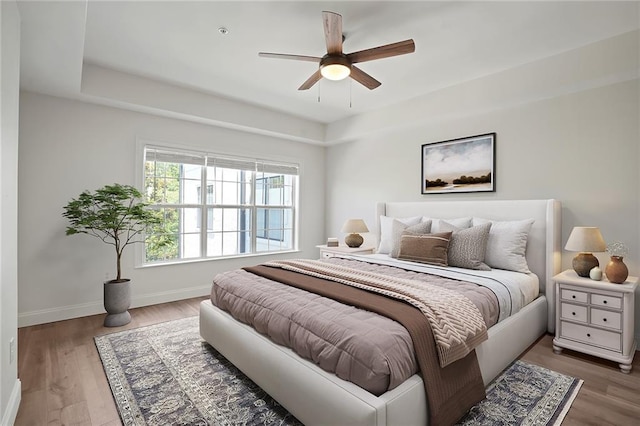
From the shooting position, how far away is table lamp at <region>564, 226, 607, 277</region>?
8.70 ft

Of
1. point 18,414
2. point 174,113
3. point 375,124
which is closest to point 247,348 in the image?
point 18,414

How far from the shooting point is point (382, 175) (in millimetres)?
4957

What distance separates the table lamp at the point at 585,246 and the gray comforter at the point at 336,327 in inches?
39.8

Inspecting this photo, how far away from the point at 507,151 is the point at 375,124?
6.03ft

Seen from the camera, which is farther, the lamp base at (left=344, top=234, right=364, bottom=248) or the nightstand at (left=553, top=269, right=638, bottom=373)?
the lamp base at (left=344, top=234, right=364, bottom=248)

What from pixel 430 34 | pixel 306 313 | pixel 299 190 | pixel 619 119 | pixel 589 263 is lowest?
pixel 306 313

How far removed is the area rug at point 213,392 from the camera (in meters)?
1.87

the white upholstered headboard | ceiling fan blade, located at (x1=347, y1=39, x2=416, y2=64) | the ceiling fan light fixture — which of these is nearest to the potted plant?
A: the ceiling fan light fixture

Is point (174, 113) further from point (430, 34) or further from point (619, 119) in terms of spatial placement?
point (619, 119)

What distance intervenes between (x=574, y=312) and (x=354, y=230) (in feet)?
8.49

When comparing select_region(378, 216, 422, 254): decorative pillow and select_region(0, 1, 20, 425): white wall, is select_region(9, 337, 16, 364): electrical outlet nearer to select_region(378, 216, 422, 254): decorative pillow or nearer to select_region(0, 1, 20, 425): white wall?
select_region(0, 1, 20, 425): white wall

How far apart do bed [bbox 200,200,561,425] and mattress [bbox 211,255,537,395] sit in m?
0.06

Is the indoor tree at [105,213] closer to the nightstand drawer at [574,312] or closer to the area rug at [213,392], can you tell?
the area rug at [213,392]

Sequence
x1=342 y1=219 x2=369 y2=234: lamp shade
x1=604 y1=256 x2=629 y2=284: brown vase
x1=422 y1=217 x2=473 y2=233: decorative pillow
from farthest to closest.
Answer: x1=342 y1=219 x2=369 y2=234: lamp shade < x1=422 y1=217 x2=473 y2=233: decorative pillow < x1=604 y1=256 x2=629 y2=284: brown vase
